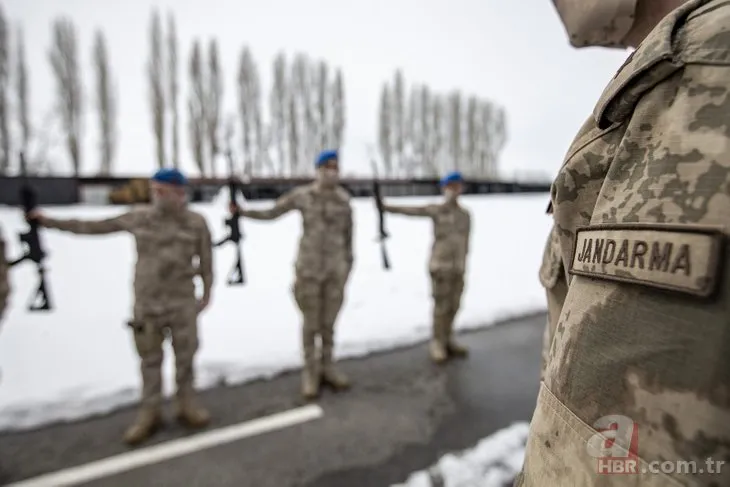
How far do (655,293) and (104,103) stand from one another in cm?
2502

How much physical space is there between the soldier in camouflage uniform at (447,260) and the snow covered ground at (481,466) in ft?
5.66

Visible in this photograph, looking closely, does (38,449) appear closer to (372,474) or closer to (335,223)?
(372,474)

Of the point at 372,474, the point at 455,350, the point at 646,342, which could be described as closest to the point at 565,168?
the point at 646,342

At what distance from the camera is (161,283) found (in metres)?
2.99

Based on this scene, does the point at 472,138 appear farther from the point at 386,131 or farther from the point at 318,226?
the point at 318,226

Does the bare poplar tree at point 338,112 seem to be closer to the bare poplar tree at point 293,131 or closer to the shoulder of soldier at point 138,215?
the bare poplar tree at point 293,131

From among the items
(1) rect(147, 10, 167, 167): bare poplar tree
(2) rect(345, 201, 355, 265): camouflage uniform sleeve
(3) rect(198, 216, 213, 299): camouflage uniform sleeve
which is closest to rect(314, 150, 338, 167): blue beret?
(2) rect(345, 201, 355, 265): camouflage uniform sleeve

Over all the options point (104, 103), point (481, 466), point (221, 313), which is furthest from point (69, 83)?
point (481, 466)

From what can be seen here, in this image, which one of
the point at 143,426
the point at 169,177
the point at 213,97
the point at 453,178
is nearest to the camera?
the point at 143,426

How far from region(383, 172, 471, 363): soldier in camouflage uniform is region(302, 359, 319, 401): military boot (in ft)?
5.25

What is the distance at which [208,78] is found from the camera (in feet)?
72.6

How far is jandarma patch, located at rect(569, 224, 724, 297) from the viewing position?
448 millimetres

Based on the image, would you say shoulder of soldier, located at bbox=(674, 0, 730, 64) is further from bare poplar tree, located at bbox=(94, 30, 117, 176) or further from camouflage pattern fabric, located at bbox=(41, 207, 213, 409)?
bare poplar tree, located at bbox=(94, 30, 117, 176)

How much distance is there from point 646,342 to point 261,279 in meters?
6.95
